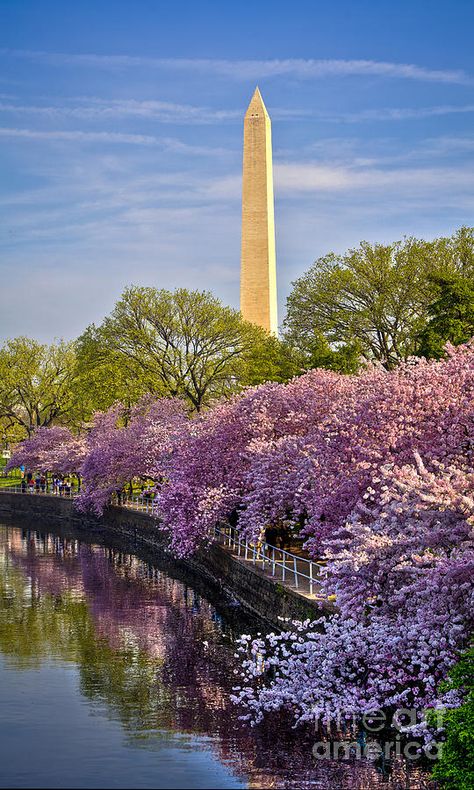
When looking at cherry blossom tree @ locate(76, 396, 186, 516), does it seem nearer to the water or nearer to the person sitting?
the person sitting

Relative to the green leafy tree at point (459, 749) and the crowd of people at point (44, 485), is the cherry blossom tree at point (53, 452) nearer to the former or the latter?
the crowd of people at point (44, 485)

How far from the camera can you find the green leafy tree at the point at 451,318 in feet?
152

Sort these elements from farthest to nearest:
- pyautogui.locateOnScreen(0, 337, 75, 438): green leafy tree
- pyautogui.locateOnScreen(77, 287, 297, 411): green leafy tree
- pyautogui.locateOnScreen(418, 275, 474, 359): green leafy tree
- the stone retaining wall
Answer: pyautogui.locateOnScreen(0, 337, 75, 438): green leafy tree, pyautogui.locateOnScreen(77, 287, 297, 411): green leafy tree, pyautogui.locateOnScreen(418, 275, 474, 359): green leafy tree, the stone retaining wall

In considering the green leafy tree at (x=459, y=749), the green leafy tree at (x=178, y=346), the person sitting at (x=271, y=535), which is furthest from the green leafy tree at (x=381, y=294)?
the green leafy tree at (x=459, y=749)

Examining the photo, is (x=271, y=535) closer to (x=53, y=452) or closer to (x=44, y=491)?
(x=53, y=452)

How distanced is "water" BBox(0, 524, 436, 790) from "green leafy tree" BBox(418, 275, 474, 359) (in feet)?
48.1

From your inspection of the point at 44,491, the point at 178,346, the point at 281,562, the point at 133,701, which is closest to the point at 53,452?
the point at 44,491

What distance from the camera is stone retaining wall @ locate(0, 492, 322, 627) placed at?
30734 mm

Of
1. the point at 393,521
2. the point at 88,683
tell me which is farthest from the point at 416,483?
the point at 88,683

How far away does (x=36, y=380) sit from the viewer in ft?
306

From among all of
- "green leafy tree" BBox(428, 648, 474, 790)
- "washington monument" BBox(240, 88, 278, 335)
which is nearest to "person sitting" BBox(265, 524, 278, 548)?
"green leafy tree" BBox(428, 648, 474, 790)

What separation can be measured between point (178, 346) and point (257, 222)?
900cm

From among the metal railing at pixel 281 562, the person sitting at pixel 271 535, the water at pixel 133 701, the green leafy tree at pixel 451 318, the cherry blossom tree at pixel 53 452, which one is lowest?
the water at pixel 133 701

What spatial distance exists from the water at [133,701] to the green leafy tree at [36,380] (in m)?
48.8
